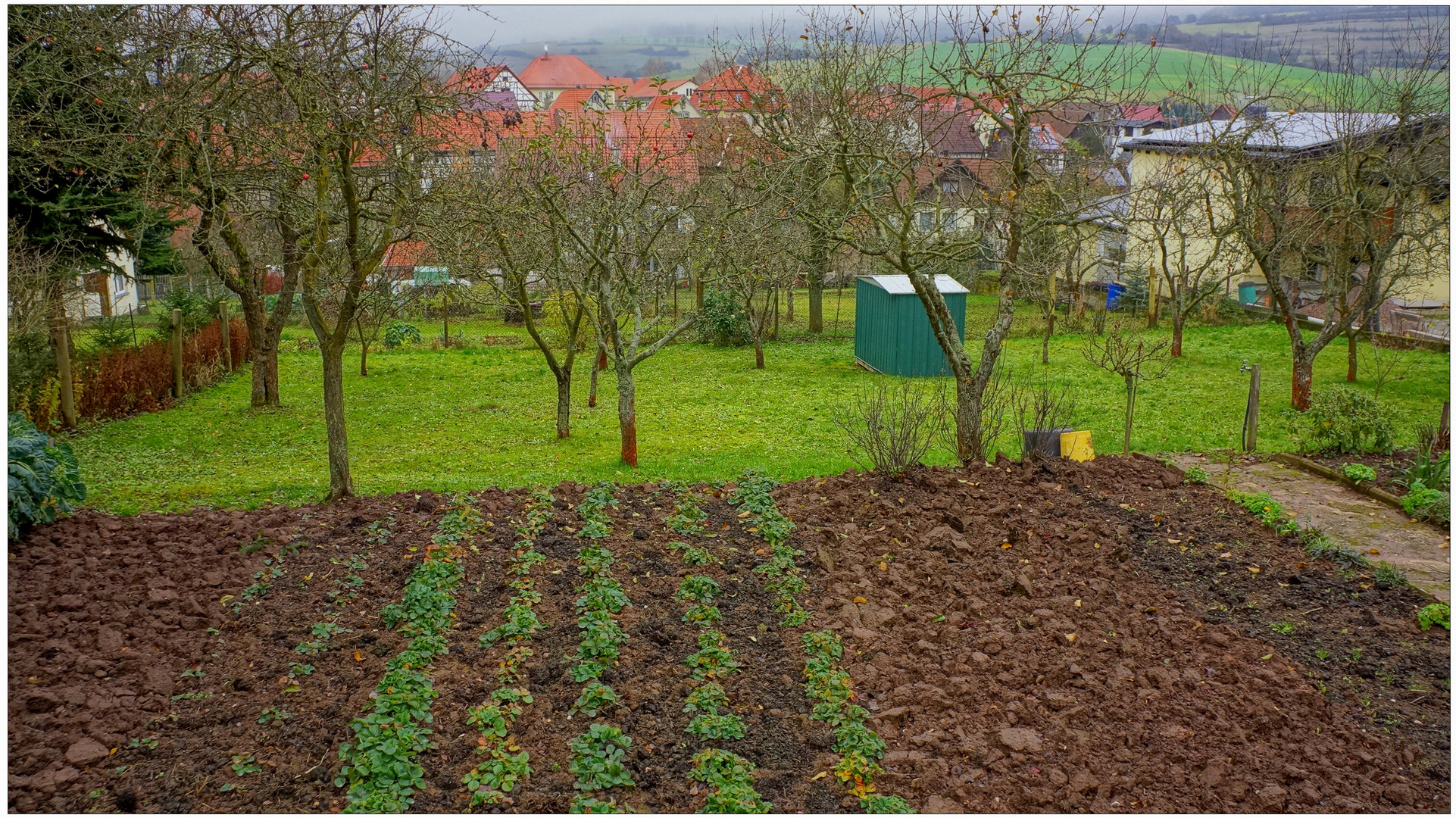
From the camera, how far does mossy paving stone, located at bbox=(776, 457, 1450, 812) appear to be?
174 inches

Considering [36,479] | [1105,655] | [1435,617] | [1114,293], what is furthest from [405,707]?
[1114,293]

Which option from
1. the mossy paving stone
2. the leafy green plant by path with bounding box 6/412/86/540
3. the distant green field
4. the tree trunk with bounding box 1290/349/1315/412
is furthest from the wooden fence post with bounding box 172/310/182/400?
the tree trunk with bounding box 1290/349/1315/412

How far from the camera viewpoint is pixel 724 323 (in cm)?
2080

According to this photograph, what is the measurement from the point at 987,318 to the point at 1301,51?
10.4 m

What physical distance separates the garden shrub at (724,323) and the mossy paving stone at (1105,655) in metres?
12.6

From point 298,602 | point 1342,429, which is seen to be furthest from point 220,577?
point 1342,429

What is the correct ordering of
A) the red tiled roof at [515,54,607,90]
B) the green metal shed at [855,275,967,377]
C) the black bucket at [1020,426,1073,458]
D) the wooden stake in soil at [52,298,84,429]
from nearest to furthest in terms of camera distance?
the black bucket at [1020,426,1073,458]
the wooden stake in soil at [52,298,84,429]
the green metal shed at [855,275,967,377]
the red tiled roof at [515,54,607,90]

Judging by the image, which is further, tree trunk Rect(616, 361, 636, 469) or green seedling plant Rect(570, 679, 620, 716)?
tree trunk Rect(616, 361, 636, 469)

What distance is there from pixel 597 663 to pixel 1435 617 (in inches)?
196

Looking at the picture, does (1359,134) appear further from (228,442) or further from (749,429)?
(228,442)

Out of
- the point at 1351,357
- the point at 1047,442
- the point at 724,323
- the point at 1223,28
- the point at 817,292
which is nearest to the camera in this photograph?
the point at 1047,442

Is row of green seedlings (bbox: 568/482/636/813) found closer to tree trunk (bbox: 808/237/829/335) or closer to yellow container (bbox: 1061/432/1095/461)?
yellow container (bbox: 1061/432/1095/461)

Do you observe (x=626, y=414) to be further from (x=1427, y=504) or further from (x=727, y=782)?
(x=1427, y=504)

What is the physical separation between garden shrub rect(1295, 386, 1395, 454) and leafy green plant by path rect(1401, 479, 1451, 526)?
1.80 metres
